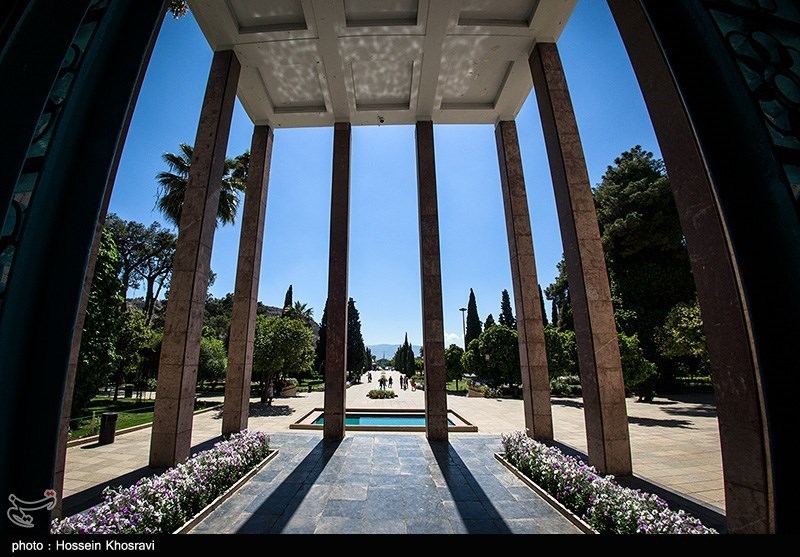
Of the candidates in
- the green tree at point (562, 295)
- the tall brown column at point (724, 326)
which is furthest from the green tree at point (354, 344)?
the tall brown column at point (724, 326)

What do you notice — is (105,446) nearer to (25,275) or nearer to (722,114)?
(25,275)

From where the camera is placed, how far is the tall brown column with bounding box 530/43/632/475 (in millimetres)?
6043

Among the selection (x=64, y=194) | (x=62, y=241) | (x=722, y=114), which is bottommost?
(x=62, y=241)

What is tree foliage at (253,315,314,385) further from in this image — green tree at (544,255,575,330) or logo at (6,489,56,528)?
green tree at (544,255,575,330)

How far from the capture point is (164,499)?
14.1ft

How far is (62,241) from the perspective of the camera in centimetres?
198

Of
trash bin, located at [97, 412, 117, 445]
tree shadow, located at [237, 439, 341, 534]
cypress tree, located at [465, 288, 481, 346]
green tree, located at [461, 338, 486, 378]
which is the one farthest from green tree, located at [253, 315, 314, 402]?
cypress tree, located at [465, 288, 481, 346]

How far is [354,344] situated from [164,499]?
48881 millimetres

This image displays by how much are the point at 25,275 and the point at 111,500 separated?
162 inches

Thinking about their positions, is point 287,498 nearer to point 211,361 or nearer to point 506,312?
point 211,361

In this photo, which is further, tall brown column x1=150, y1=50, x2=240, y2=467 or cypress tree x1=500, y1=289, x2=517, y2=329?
cypress tree x1=500, y1=289, x2=517, y2=329

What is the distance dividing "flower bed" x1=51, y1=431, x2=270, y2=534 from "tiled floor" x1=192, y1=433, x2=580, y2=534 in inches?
13.2

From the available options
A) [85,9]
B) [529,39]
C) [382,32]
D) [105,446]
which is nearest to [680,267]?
[529,39]

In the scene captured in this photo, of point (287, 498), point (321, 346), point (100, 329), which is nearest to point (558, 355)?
point (287, 498)
